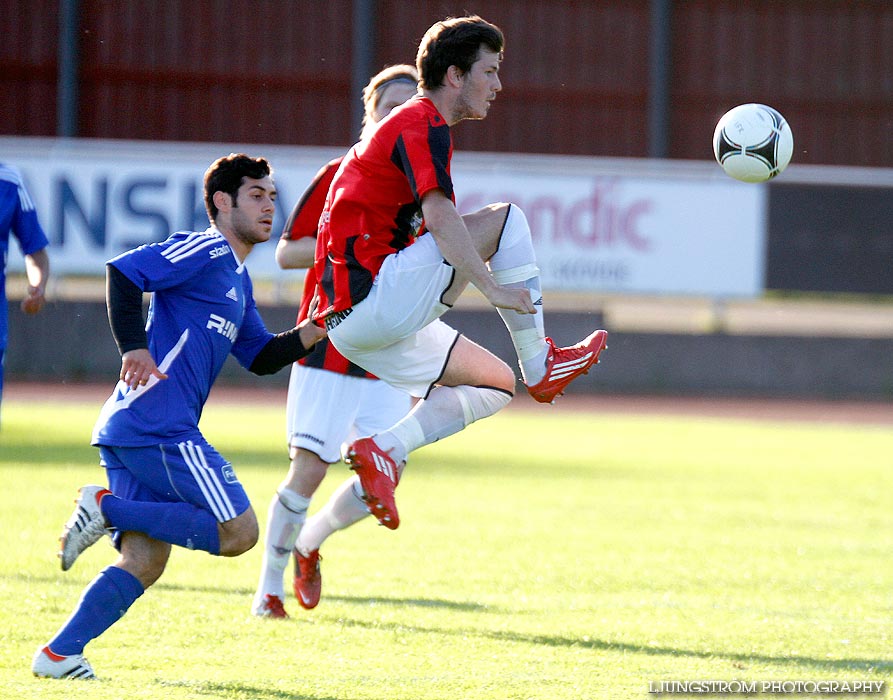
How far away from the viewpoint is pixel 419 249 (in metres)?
4.98

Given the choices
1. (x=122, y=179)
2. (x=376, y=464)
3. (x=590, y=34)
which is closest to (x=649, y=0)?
(x=590, y=34)

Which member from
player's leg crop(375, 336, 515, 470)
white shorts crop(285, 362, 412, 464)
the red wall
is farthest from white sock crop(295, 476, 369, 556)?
the red wall

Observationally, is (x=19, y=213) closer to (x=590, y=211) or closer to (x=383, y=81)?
(x=383, y=81)

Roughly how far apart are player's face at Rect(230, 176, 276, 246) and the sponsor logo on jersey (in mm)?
313

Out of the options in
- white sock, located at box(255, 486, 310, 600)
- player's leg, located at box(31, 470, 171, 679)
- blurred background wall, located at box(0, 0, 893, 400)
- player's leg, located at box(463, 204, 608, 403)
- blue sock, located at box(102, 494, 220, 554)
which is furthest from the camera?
blurred background wall, located at box(0, 0, 893, 400)

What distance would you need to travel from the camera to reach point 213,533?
478 centimetres

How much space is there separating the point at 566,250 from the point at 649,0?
881 centimetres

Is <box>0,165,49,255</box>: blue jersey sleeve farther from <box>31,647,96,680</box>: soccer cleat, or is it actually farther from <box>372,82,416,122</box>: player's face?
<box>31,647,96,680</box>: soccer cleat

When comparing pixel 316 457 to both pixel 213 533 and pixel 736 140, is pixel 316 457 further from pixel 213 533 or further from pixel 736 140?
pixel 736 140

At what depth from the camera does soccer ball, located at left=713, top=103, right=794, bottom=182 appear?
223 inches

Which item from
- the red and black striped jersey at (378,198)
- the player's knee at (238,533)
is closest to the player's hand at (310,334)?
the red and black striped jersey at (378,198)

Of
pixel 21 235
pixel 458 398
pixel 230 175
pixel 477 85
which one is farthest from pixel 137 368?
pixel 21 235

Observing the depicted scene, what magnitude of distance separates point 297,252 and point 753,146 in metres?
2.02

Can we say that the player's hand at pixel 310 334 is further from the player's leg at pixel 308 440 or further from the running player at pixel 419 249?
the player's leg at pixel 308 440
